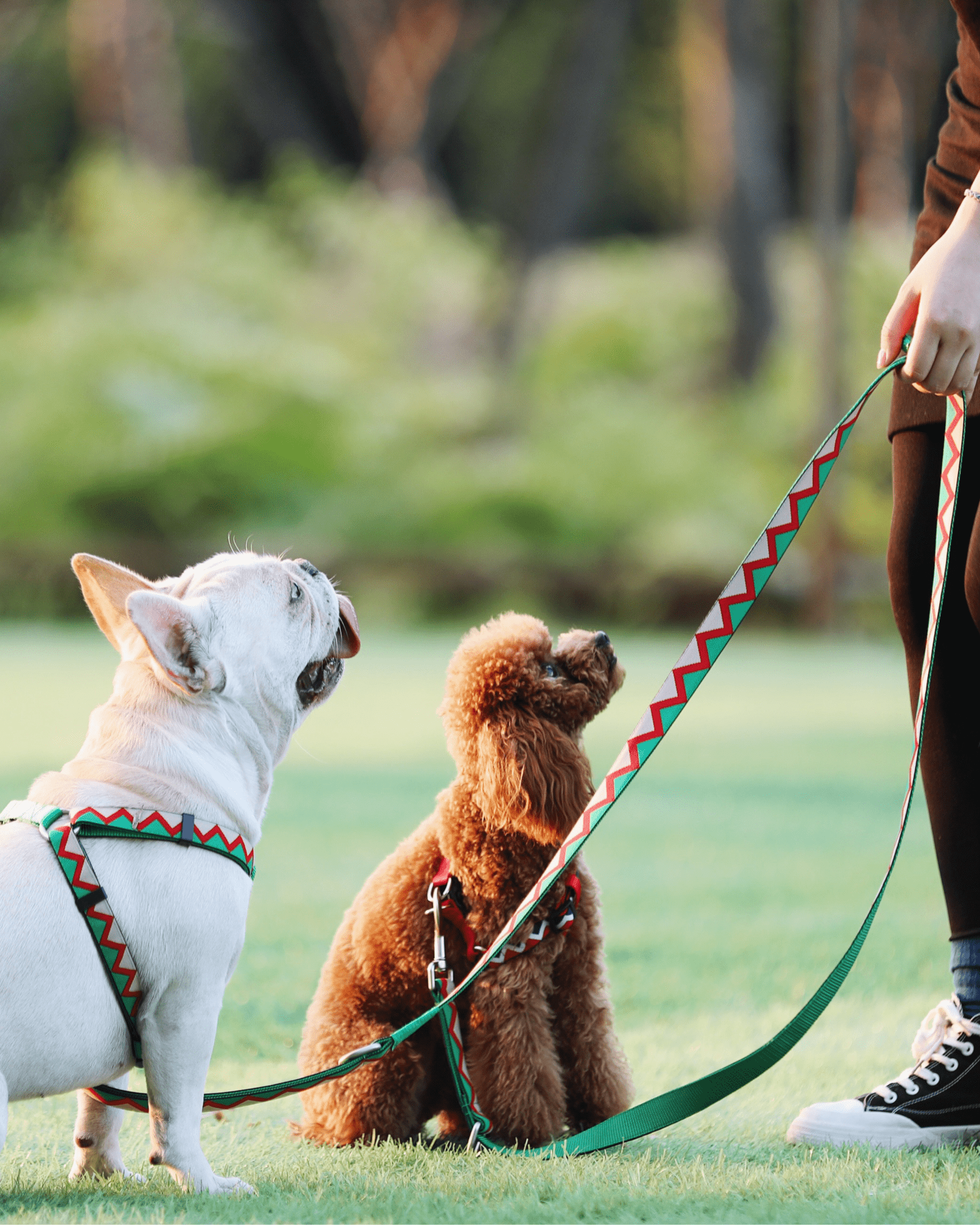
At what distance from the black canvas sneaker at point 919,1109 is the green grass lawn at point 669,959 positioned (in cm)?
5

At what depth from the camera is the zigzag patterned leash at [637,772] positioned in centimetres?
165

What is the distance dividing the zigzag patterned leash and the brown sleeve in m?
0.12

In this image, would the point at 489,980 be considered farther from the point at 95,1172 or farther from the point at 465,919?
the point at 95,1172

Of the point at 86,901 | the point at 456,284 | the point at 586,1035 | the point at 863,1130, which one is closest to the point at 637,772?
the point at 586,1035

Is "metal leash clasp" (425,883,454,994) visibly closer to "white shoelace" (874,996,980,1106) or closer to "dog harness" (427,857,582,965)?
"dog harness" (427,857,582,965)

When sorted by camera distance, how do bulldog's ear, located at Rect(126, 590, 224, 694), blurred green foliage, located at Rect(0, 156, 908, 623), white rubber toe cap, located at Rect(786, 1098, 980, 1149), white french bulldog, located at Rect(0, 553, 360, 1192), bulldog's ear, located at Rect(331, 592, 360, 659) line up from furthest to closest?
blurred green foliage, located at Rect(0, 156, 908, 623)
bulldog's ear, located at Rect(331, 592, 360, 659)
white rubber toe cap, located at Rect(786, 1098, 980, 1149)
bulldog's ear, located at Rect(126, 590, 224, 694)
white french bulldog, located at Rect(0, 553, 360, 1192)

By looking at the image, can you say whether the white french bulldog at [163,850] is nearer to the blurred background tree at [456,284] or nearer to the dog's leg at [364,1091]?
the dog's leg at [364,1091]

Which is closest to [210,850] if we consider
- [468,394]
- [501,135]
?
[468,394]

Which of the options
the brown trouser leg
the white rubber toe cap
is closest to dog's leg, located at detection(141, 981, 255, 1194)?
the white rubber toe cap

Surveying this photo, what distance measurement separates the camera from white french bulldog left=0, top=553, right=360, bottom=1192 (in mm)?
1526

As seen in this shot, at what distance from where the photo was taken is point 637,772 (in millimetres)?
1647

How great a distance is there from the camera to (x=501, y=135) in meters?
22.1

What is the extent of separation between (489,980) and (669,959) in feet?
3.61

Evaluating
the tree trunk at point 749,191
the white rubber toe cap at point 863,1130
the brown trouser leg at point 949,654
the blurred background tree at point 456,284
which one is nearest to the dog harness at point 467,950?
the white rubber toe cap at point 863,1130
